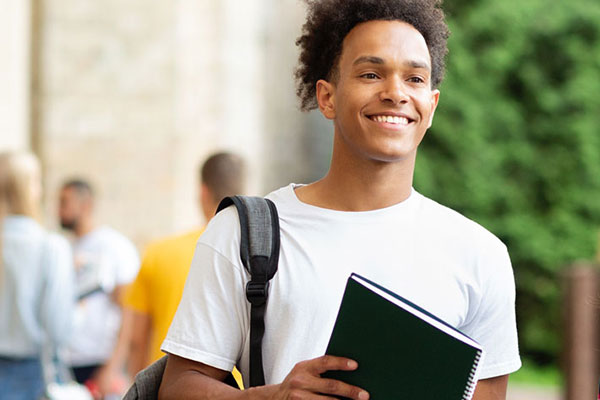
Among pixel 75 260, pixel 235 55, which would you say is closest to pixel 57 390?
pixel 75 260

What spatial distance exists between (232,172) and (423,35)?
2.39 m

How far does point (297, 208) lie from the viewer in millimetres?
2541

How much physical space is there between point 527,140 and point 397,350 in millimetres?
13613

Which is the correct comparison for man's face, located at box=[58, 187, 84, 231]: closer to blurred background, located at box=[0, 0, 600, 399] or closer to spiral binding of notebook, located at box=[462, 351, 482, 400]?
blurred background, located at box=[0, 0, 600, 399]

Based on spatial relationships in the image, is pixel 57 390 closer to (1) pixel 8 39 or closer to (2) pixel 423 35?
(2) pixel 423 35

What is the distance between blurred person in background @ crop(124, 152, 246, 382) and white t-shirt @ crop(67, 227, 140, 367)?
222cm

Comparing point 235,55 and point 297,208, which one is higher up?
point 235,55

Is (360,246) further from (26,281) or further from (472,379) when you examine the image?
(26,281)

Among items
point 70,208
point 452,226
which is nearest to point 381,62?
point 452,226

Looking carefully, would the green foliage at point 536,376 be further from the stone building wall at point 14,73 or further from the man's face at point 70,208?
the man's face at point 70,208

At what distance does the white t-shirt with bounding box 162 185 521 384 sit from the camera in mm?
2410

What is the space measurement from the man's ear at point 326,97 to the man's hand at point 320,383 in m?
0.65

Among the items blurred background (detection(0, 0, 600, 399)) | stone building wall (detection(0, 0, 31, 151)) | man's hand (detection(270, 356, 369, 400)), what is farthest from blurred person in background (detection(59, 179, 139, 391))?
man's hand (detection(270, 356, 369, 400))

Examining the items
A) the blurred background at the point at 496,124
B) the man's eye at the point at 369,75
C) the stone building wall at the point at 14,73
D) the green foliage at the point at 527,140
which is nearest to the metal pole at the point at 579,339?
the stone building wall at the point at 14,73
